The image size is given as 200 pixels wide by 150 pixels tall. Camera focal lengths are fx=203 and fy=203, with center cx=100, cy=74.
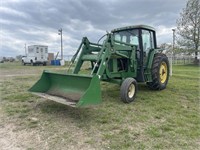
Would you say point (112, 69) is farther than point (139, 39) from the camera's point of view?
No

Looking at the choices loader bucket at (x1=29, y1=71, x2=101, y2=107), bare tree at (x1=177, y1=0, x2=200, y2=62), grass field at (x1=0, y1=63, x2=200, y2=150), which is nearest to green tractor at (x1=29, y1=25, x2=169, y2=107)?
loader bucket at (x1=29, y1=71, x2=101, y2=107)

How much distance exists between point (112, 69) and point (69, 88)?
1468 mm

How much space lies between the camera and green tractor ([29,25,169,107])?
459 cm

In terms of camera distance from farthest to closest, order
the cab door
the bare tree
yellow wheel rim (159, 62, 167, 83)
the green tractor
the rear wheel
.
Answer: the bare tree → yellow wheel rim (159, 62, 167, 83) → the cab door → the rear wheel → the green tractor

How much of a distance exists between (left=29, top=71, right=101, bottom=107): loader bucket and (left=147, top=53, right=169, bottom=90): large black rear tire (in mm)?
2897

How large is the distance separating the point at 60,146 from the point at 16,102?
3.07 m

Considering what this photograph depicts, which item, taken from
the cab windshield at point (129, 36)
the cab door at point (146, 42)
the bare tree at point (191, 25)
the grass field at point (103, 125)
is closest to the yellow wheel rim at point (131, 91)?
the grass field at point (103, 125)

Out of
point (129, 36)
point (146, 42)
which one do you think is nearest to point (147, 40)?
point (146, 42)

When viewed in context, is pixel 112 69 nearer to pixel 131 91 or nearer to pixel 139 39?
pixel 131 91

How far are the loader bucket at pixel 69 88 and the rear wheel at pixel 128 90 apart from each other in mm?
1089

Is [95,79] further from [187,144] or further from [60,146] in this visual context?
[187,144]

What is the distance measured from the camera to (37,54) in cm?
2794

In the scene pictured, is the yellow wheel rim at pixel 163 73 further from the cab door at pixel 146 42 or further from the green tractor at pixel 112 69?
the cab door at pixel 146 42

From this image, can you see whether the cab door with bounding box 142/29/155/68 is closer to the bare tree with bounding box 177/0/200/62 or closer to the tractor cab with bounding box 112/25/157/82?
the tractor cab with bounding box 112/25/157/82
